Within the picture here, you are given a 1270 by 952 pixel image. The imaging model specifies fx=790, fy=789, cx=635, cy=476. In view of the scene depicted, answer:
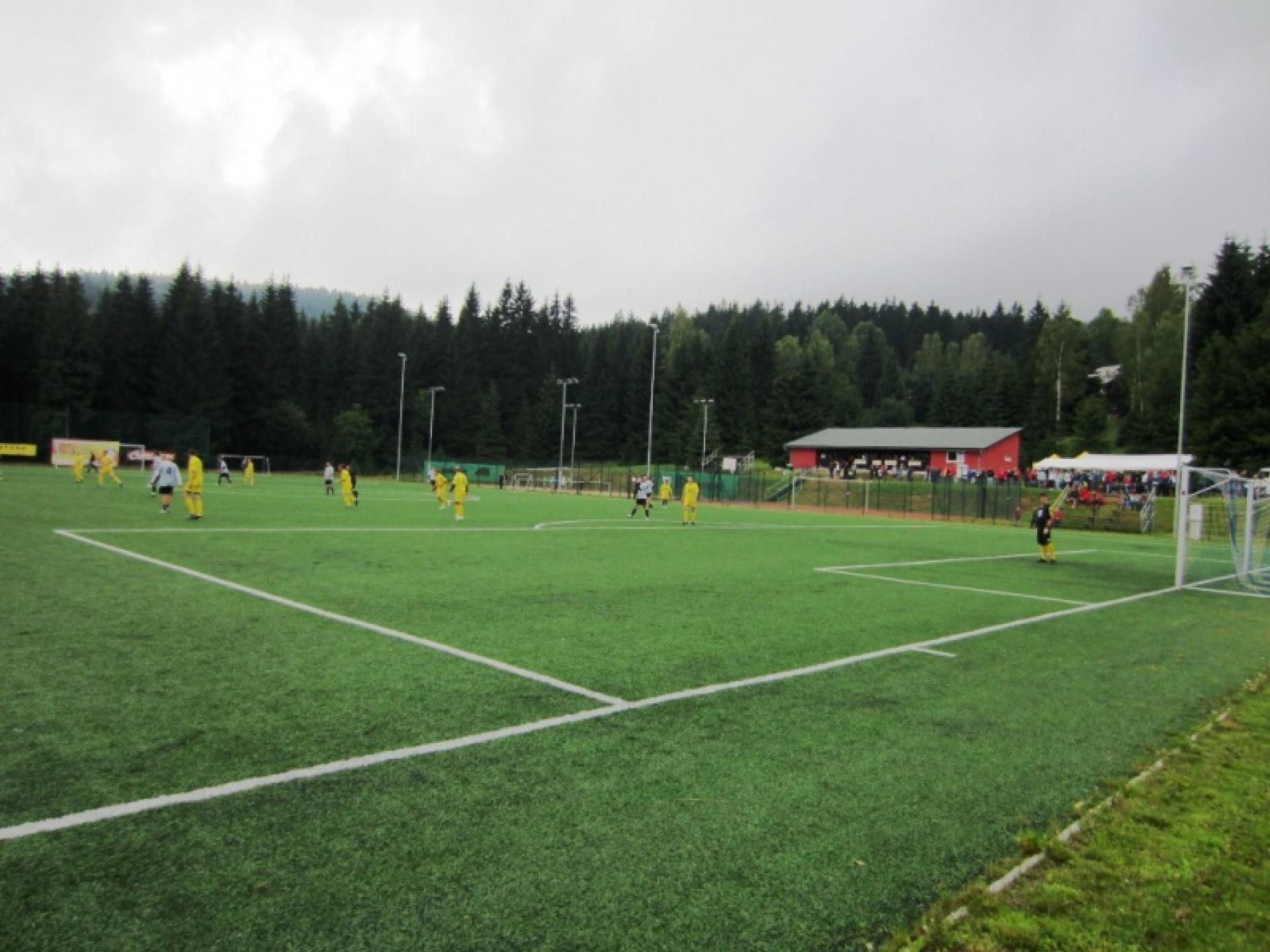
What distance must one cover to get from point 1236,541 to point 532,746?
18.7 meters

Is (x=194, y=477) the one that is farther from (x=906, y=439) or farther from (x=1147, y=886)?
(x=906, y=439)

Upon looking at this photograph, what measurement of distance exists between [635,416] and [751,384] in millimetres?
17087

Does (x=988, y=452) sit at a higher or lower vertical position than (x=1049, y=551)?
higher

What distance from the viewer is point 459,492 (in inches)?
970

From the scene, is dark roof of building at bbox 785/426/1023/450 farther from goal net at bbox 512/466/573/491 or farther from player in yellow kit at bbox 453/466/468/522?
player in yellow kit at bbox 453/466/468/522

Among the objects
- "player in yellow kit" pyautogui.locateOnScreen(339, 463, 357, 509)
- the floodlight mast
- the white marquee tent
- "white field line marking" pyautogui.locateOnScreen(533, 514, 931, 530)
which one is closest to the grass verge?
"white field line marking" pyautogui.locateOnScreen(533, 514, 931, 530)

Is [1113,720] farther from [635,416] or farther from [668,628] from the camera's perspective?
[635,416]

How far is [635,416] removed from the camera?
4242 inches

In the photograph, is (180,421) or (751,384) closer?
(180,421)

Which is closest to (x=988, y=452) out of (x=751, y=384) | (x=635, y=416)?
(x=751, y=384)

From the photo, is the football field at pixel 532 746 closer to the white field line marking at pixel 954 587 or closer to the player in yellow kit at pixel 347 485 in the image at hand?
the white field line marking at pixel 954 587

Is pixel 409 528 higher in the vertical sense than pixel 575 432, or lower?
lower

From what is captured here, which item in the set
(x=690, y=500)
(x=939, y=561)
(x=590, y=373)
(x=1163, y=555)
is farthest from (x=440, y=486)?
(x=590, y=373)

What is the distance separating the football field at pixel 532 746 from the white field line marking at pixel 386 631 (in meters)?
0.05
